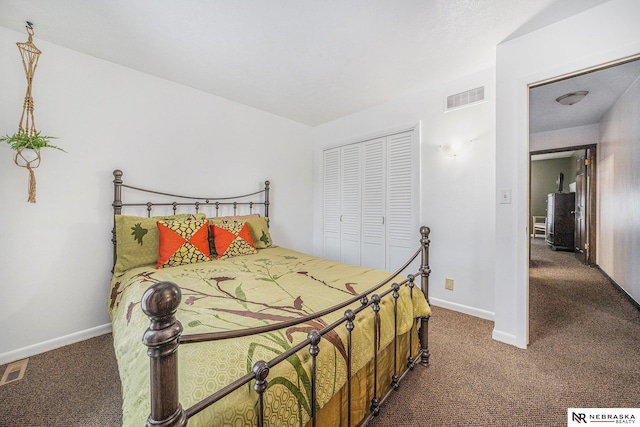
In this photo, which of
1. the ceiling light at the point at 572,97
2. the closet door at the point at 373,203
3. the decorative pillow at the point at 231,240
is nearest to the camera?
the decorative pillow at the point at 231,240

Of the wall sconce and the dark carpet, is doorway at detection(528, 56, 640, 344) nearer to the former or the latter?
the wall sconce

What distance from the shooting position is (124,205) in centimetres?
237

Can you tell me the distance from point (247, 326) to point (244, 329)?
0.29 m

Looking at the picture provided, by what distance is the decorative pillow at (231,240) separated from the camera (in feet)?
7.90

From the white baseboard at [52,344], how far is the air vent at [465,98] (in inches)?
161

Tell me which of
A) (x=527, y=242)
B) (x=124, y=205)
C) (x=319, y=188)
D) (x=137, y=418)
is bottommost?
(x=137, y=418)

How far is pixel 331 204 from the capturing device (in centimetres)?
399

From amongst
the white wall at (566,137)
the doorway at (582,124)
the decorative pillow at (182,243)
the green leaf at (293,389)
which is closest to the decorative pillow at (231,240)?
the decorative pillow at (182,243)

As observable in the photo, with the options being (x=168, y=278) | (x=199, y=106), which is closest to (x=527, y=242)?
(x=168, y=278)

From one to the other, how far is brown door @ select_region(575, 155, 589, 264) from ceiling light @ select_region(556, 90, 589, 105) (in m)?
1.89

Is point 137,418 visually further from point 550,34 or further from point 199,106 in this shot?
point 550,34

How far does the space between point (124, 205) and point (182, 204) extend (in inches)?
20.1

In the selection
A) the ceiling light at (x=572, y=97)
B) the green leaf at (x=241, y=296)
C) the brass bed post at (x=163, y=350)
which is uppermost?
the ceiling light at (x=572, y=97)

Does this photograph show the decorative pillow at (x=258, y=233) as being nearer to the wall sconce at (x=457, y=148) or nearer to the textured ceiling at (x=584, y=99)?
the wall sconce at (x=457, y=148)
